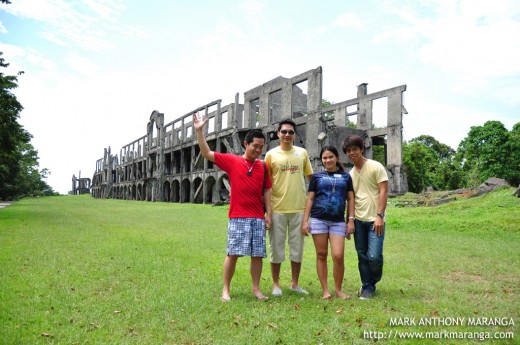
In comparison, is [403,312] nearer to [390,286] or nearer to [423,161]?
[390,286]

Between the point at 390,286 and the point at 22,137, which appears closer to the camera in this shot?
the point at 390,286

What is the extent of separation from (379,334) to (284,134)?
235 cm

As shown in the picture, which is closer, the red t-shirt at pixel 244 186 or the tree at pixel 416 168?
the red t-shirt at pixel 244 186

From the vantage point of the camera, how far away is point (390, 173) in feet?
79.3

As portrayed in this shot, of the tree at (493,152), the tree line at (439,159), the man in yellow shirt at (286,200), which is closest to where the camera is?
the man in yellow shirt at (286,200)

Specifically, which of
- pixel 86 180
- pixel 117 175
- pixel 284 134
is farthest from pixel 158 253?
pixel 86 180

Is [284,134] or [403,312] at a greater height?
[284,134]

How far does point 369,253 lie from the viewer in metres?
4.48

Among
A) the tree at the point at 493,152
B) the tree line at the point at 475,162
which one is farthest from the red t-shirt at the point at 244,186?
the tree at the point at 493,152

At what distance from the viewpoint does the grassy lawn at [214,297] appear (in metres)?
3.34

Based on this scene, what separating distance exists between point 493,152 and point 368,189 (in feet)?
111

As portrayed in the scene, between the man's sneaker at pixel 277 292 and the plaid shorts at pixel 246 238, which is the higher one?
the plaid shorts at pixel 246 238

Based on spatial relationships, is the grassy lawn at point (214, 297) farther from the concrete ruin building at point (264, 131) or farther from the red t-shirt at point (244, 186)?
the concrete ruin building at point (264, 131)

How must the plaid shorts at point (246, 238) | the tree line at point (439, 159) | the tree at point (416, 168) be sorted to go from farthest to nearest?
the tree at point (416, 168)
the tree line at point (439, 159)
the plaid shorts at point (246, 238)
